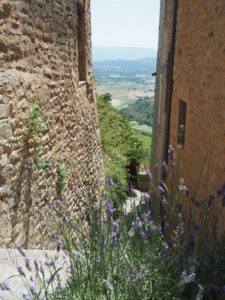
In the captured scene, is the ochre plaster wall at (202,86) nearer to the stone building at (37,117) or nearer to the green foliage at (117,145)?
the stone building at (37,117)

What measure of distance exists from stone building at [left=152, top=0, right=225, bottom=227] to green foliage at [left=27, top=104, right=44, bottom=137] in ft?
4.73

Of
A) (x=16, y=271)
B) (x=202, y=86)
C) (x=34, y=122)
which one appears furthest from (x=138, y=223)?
(x=202, y=86)

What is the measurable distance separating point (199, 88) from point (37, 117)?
2.37 m

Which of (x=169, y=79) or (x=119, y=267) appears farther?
(x=169, y=79)

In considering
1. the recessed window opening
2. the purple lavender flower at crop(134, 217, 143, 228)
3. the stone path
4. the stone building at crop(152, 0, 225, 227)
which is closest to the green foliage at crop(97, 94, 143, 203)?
the stone building at crop(152, 0, 225, 227)

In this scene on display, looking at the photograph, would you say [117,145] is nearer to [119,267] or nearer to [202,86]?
[202,86]

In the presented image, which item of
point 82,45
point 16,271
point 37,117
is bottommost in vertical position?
point 16,271

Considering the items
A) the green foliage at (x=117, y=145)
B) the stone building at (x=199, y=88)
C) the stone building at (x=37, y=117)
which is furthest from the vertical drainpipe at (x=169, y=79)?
the stone building at (x=37, y=117)

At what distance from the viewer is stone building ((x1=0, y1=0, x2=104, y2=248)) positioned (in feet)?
14.1

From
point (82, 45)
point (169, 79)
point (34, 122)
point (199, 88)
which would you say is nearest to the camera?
point (34, 122)

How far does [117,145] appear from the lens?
12086 mm

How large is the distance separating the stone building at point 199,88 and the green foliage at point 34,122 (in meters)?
1.44

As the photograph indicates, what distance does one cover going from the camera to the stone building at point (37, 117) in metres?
4.30

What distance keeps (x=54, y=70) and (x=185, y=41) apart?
240 cm
